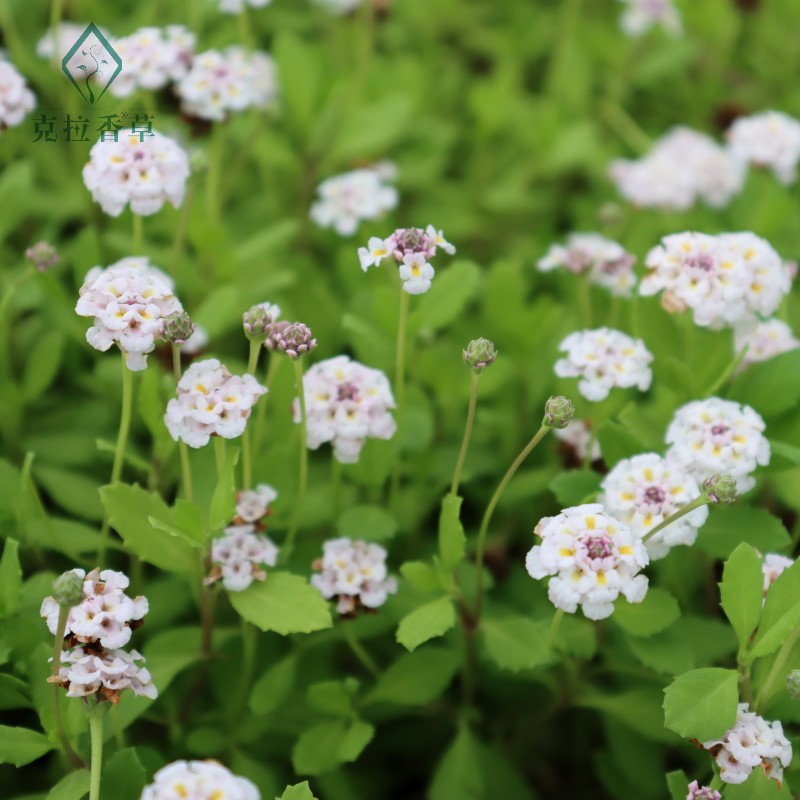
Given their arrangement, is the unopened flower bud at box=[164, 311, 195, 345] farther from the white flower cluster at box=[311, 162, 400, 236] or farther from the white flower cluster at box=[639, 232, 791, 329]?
the white flower cluster at box=[311, 162, 400, 236]

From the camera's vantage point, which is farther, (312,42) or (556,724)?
(312,42)

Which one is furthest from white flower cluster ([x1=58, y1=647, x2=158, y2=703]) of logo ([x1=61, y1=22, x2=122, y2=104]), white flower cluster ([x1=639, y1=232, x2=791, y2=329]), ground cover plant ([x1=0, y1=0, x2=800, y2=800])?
logo ([x1=61, y1=22, x2=122, y2=104])

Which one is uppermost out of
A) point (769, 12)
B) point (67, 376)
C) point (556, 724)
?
point (67, 376)

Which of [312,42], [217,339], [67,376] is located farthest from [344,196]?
[312,42]

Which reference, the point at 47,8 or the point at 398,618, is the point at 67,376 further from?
the point at 47,8

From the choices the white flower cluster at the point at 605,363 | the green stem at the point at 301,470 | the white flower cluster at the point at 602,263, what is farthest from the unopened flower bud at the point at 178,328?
the white flower cluster at the point at 602,263

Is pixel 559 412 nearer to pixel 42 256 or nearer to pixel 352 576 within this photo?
pixel 352 576

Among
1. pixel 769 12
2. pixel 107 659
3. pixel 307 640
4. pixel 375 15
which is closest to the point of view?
pixel 107 659
